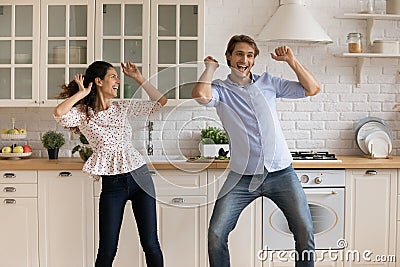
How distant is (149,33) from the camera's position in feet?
14.1

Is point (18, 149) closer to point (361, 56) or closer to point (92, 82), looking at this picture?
point (92, 82)

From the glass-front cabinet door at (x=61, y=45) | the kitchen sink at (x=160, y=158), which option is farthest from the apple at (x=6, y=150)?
the kitchen sink at (x=160, y=158)

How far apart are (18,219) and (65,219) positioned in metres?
0.31

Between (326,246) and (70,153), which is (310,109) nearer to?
(326,246)

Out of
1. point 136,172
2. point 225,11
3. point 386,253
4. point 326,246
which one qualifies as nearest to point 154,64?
point 225,11

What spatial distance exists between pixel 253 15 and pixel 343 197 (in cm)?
148

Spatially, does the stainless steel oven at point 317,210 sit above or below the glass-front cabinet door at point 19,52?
below

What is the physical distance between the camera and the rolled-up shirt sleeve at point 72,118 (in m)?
3.39

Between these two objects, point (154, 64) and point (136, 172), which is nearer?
point (136, 172)

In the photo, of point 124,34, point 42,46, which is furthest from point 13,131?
point 124,34

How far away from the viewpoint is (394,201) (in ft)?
13.5

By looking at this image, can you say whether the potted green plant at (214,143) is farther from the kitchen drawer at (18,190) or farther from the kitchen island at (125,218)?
the kitchen drawer at (18,190)

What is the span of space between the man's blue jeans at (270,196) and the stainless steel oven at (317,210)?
65 centimetres

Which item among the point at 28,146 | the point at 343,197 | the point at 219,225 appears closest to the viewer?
the point at 219,225
